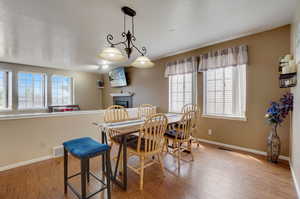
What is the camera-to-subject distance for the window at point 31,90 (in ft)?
17.7

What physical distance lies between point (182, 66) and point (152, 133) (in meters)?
2.75

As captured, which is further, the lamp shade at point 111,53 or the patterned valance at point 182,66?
the patterned valance at point 182,66

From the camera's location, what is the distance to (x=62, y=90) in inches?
253

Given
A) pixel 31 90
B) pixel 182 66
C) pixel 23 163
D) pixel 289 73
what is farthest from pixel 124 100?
pixel 289 73

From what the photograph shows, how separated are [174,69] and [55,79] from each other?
5.27 metres

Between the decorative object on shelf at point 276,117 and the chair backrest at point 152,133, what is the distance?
197 centimetres

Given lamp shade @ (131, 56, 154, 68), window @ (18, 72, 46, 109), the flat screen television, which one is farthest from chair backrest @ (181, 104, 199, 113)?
window @ (18, 72, 46, 109)

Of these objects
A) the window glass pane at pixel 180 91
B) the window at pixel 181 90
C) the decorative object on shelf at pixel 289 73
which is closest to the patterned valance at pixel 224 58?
the window at pixel 181 90

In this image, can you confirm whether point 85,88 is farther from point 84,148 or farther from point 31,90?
point 84,148

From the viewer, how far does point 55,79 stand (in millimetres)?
6215

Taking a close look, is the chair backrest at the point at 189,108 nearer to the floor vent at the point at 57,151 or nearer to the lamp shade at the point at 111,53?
the lamp shade at the point at 111,53

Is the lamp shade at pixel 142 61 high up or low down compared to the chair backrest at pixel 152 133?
up

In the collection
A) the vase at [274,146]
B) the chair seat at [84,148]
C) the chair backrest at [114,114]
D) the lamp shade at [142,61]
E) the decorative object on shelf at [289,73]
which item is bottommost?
the vase at [274,146]

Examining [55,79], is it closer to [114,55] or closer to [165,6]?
[114,55]
